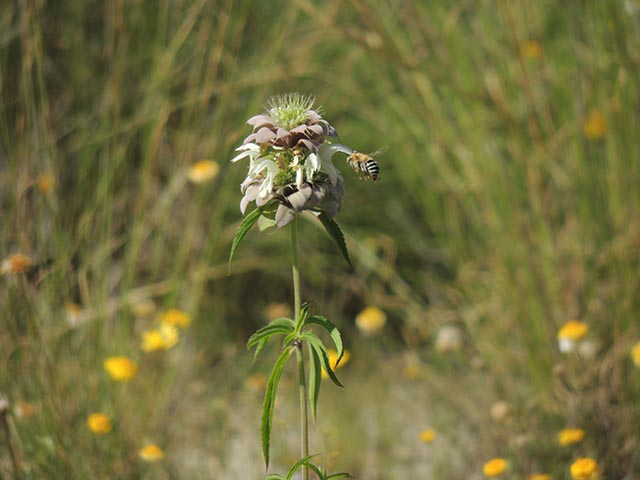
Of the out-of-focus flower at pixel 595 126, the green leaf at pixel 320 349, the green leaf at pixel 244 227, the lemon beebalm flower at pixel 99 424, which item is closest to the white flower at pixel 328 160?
the green leaf at pixel 244 227

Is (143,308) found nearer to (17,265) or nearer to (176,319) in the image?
(176,319)

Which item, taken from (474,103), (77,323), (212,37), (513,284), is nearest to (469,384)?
(513,284)

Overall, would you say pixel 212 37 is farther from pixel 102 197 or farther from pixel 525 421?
pixel 525 421

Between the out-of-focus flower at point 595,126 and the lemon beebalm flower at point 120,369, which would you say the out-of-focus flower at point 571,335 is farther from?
the lemon beebalm flower at point 120,369

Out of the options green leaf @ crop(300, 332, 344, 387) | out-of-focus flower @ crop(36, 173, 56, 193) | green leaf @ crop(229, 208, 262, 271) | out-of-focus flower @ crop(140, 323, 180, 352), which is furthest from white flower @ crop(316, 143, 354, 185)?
out-of-focus flower @ crop(36, 173, 56, 193)

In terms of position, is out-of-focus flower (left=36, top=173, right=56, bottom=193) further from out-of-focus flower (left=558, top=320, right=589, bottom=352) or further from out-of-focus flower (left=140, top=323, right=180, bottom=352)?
out-of-focus flower (left=558, top=320, right=589, bottom=352)
